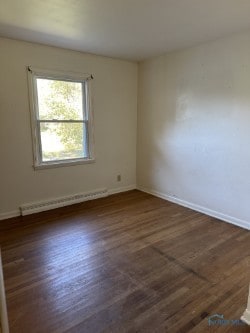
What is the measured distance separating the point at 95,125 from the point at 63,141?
642mm

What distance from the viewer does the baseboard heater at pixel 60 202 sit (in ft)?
11.8

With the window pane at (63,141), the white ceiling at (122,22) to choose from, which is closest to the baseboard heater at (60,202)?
the window pane at (63,141)

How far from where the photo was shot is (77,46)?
347cm

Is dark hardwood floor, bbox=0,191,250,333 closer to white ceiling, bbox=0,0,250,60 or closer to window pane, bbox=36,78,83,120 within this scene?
window pane, bbox=36,78,83,120

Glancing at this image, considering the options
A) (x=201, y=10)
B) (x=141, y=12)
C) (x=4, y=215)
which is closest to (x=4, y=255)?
(x=4, y=215)

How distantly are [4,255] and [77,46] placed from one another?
2.93 metres

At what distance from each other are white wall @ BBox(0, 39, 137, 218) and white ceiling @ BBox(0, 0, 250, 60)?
28cm

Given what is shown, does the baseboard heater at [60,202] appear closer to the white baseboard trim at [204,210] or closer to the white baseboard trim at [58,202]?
the white baseboard trim at [58,202]

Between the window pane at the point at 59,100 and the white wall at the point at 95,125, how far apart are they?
0.22m

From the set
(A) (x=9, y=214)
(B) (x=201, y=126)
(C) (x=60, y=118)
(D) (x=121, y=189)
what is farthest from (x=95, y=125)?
(A) (x=9, y=214)

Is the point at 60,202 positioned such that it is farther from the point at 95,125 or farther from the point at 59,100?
the point at 59,100

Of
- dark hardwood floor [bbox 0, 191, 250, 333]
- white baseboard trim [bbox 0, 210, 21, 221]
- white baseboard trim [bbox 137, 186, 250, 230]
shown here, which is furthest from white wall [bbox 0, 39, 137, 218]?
white baseboard trim [bbox 137, 186, 250, 230]

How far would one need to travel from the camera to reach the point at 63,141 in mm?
3834

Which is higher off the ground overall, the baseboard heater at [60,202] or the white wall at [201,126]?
the white wall at [201,126]
